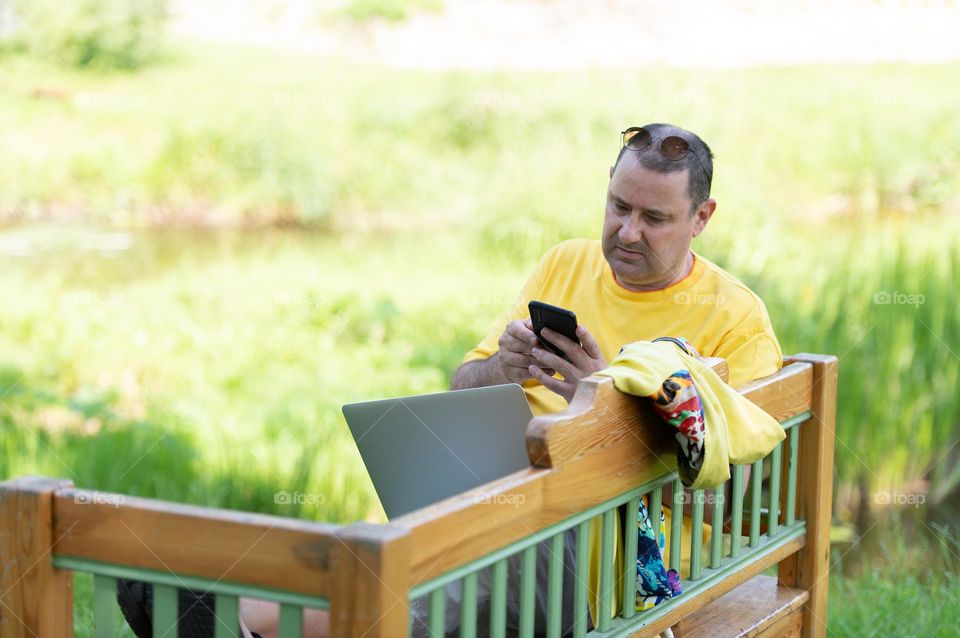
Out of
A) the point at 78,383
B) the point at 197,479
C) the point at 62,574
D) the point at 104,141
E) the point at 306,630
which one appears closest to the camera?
the point at 62,574

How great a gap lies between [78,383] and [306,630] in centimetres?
371

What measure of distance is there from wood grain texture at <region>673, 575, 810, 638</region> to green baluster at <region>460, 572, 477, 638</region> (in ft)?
2.54

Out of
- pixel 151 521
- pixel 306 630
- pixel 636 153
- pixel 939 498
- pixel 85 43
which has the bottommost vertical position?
pixel 939 498

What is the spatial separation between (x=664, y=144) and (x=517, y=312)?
501 millimetres

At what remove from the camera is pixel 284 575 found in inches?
52.6

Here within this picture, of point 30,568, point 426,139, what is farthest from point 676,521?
point 426,139

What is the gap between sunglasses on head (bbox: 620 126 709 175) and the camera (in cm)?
236

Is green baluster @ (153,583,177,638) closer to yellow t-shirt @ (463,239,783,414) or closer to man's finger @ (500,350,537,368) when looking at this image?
man's finger @ (500,350,537,368)

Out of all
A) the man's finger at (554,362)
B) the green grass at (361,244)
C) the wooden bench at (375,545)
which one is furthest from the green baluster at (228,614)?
the green grass at (361,244)

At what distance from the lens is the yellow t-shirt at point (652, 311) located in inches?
91.0

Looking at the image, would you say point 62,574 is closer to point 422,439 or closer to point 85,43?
point 422,439

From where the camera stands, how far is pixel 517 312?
102 inches

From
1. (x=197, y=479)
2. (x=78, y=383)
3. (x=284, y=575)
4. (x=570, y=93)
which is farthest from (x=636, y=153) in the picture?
(x=570, y=93)

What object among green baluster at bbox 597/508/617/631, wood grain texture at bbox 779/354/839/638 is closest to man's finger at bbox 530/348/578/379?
green baluster at bbox 597/508/617/631
